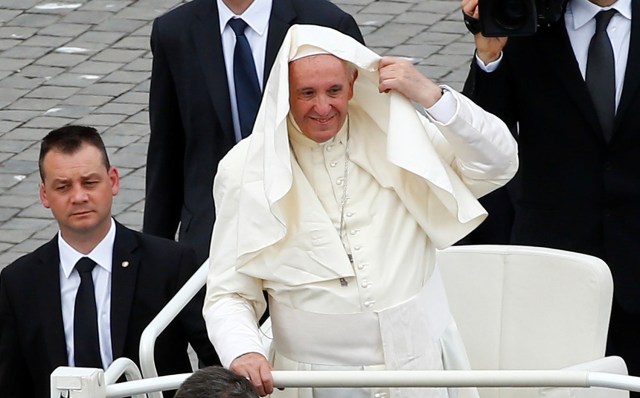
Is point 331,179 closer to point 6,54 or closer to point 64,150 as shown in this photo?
point 64,150

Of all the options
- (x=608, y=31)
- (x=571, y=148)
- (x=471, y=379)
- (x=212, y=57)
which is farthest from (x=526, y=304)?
(x=212, y=57)

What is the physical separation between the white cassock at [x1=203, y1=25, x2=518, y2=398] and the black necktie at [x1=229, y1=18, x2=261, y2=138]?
54.8 inches

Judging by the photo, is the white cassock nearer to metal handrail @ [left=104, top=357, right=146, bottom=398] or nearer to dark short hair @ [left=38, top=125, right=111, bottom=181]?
metal handrail @ [left=104, top=357, right=146, bottom=398]

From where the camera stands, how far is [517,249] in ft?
17.4

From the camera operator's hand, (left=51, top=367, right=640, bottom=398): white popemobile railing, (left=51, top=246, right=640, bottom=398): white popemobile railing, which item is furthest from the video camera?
(left=51, top=367, right=640, bottom=398): white popemobile railing

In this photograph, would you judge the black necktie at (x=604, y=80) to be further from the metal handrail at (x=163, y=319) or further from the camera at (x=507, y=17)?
the metal handrail at (x=163, y=319)

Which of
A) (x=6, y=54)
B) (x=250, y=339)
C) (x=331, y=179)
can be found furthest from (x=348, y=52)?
(x=6, y=54)

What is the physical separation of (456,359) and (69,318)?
136 cm

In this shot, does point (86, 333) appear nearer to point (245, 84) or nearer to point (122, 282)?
point (122, 282)

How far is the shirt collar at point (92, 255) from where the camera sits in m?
5.34

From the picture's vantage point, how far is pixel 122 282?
5.32 meters

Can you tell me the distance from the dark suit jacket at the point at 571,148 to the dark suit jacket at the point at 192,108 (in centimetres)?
75

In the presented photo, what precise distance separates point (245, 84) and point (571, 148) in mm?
1322

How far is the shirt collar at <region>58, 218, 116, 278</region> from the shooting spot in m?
5.34
